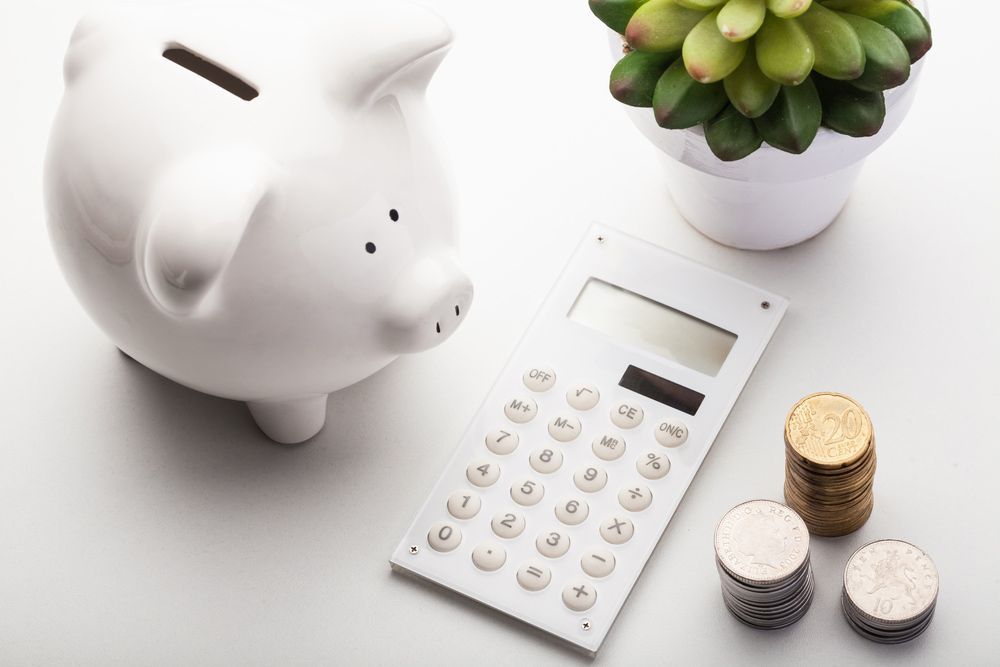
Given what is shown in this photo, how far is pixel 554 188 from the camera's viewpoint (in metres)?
0.96

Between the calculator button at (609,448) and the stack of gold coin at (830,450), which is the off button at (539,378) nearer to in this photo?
the calculator button at (609,448)

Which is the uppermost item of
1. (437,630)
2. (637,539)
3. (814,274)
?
(814,274)

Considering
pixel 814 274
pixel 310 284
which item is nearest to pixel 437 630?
pixel 310 284

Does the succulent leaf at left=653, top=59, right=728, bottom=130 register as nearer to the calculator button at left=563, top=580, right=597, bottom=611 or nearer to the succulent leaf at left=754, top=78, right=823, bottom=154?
the succulent leaf at left=754, top=78, right=823, bottom=154

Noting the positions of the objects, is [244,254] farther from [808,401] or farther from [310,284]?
[808,401]

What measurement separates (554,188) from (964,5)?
13.2 inches

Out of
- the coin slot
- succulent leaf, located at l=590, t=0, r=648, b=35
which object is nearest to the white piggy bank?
the coin slot

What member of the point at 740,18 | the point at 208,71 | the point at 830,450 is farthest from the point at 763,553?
the point at 208,71

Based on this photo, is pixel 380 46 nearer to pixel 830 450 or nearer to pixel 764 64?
pixel 764 64

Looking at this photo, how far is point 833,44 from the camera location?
0.71 meters

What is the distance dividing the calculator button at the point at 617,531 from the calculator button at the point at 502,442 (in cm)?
8

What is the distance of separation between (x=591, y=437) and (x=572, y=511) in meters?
0.05

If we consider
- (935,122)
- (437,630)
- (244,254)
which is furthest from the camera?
(935,122)

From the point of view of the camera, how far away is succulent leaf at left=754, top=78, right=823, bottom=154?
732mm
